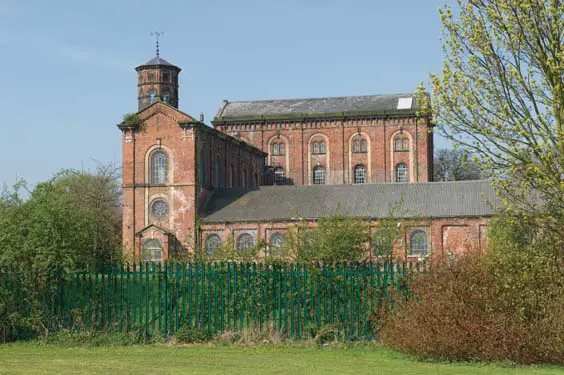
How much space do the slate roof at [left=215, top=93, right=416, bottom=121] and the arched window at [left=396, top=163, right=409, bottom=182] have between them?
428cm

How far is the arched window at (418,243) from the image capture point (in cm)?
4688

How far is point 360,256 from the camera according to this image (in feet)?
95.2

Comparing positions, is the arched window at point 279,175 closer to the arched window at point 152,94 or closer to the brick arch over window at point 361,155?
the brick arch over window at point 361,155

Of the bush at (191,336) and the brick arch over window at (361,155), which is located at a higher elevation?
the brick arch over window at (361,155)

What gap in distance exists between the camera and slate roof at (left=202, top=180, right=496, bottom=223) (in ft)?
156

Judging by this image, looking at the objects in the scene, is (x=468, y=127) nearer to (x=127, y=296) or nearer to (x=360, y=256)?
(x=127, y=296)

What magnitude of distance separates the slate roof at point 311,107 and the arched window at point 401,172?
14.1 ft

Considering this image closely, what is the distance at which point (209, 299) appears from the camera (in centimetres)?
1730

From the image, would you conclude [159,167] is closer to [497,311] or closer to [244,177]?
[244,177]

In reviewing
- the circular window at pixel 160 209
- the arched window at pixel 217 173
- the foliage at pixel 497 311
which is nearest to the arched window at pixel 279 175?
the arched window at pixel 217 173

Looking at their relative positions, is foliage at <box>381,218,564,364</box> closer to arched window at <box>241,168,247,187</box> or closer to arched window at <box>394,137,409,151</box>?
arched window at <box>241,168,247,187</box>

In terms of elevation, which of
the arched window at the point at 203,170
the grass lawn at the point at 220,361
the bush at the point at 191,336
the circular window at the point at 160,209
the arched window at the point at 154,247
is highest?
the arched window at the point at 203,170

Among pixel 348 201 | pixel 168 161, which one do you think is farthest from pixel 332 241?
pixel 168 161

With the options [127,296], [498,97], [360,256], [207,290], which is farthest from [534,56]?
[360,256]
